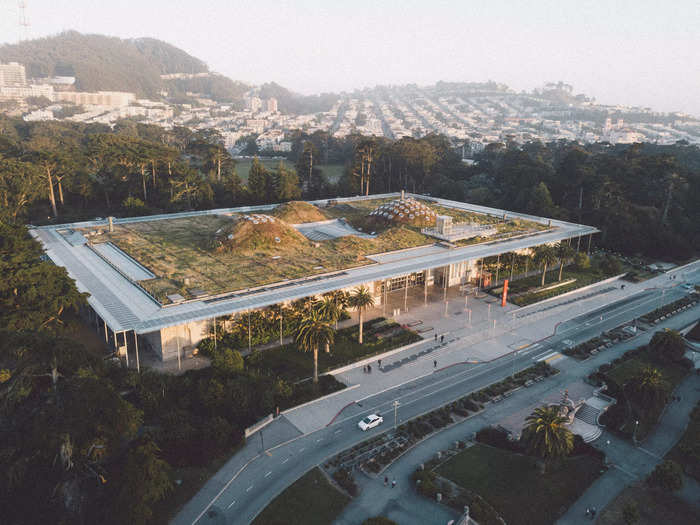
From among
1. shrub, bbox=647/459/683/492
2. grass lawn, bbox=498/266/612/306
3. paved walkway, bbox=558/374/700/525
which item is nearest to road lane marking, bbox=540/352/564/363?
paved walkway, bbox=558/374/700/525

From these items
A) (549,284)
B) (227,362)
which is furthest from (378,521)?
(549,284)

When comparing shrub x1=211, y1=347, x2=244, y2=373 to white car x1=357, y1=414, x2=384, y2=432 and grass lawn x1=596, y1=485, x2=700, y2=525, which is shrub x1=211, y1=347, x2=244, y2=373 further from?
grass lawn x1=596, y1=485, x2=700, y2=525

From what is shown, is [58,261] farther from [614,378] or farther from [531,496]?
[614,378]

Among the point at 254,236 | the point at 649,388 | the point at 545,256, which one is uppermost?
the point at 254,236

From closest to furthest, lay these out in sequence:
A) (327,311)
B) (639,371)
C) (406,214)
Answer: (639,371)
(327,311)
(406,214)

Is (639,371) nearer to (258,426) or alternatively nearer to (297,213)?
(258,426)

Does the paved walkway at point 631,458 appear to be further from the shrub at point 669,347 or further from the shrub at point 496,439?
the shrub at point 496,439

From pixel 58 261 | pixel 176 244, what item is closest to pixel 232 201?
pixel 176 244
